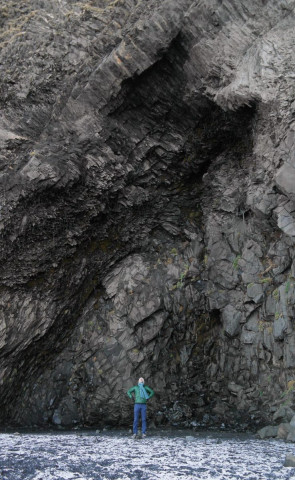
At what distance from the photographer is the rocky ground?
714cm

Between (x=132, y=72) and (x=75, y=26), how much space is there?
15.3 feet

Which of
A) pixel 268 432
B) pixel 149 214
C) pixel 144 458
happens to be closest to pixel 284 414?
pixel 268 432

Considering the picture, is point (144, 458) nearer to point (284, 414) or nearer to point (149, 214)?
point (284, 414)


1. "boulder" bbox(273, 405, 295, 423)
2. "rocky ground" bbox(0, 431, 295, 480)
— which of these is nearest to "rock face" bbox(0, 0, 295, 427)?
"boulder" bbox(273, 405, 295, 423)

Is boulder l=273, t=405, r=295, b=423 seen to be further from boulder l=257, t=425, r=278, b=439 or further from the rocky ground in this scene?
the rocky ground

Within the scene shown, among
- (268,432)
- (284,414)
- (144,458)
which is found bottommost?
(268,432)

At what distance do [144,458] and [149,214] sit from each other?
396 inches

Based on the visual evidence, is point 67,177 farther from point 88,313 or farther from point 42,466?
point 42,466

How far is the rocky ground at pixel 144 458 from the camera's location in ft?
23.4

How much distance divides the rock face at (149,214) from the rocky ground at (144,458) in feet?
10.9

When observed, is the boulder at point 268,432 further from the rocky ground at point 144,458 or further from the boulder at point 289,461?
the boulder at point 289,461

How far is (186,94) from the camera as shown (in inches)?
603

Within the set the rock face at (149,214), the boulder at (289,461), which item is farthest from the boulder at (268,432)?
the boulder at (289,461)

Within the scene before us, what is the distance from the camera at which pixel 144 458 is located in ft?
28.2
